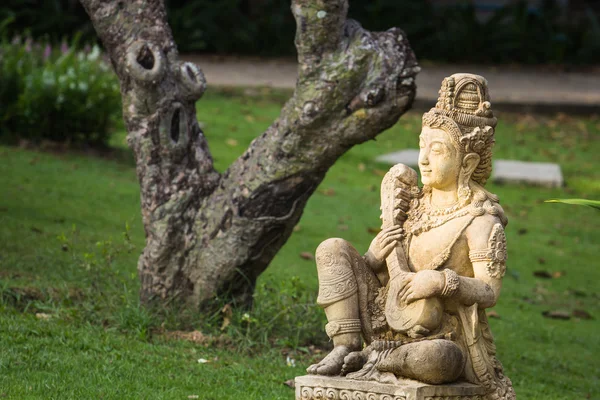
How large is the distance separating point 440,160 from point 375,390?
1192mm

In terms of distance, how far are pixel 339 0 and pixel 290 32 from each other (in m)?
15.0

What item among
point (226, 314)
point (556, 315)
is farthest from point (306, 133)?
point (556, 315)

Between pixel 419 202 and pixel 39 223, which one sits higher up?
pixel 419 202

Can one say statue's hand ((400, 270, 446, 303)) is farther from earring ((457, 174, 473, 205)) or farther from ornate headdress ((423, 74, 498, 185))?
ornate headdress ((423, 74, 498, 185))

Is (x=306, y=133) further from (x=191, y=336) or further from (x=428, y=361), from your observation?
(x=428, y=361)

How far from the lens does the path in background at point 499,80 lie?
18219 millimetres

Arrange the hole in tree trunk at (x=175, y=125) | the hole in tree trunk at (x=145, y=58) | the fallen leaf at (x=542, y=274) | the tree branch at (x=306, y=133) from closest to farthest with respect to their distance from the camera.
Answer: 1. the tree branch at (x=306, y=133)
2. the hole in tree trunk at (x=145, y=58)
3. the hole in tree trunk at (x=175, y=125)
4. the fallen leaf at (x=542, y=274)

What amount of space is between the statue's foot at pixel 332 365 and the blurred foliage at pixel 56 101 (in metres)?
8.17

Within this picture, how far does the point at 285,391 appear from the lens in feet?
19.5

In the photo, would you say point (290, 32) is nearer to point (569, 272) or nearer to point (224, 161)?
point (224, 161)

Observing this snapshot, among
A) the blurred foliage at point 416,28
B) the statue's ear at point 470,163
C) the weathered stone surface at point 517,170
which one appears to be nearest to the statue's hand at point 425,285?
the statue's ear at point 470,163

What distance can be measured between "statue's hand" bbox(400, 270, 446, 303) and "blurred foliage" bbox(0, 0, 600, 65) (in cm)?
1644

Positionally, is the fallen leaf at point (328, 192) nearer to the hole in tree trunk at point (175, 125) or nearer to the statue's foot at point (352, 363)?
the hole in tree trunk at point (175, 125)

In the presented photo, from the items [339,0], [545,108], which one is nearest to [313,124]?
[339,0]
